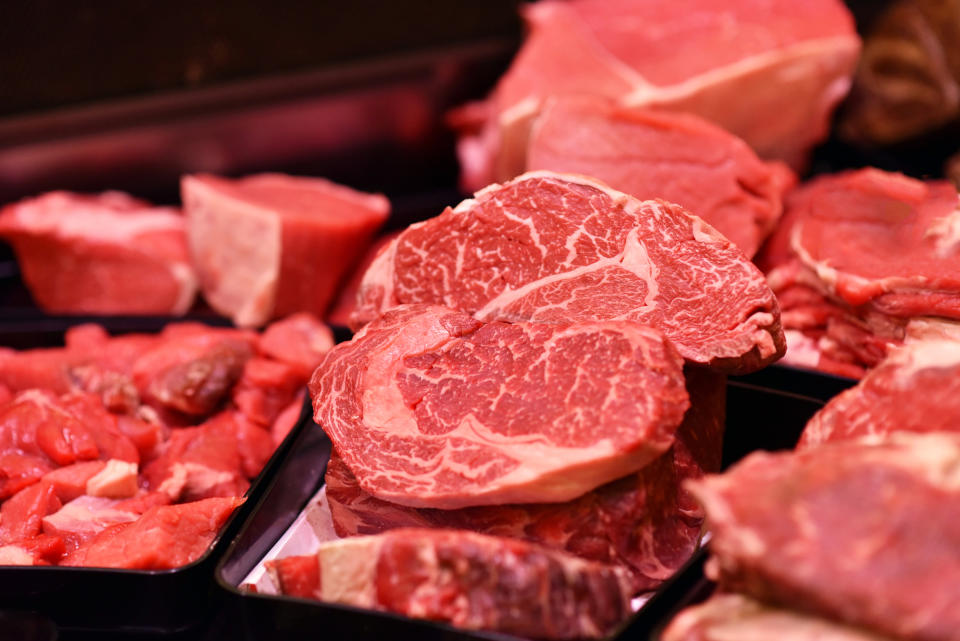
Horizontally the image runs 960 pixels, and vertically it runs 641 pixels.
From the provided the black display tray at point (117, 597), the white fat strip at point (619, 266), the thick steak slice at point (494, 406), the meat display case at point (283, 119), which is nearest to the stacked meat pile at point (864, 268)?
the meat display case at point (283, 119)

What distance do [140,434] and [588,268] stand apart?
3.78 ft

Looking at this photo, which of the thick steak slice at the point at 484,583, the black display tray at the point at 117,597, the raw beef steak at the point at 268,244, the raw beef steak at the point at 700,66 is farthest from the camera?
the raw beef steak at the point at 700,66

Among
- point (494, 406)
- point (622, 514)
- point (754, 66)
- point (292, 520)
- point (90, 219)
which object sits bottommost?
point (292, 520)

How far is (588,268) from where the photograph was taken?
1.78m

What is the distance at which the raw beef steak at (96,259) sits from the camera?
9.20 feet

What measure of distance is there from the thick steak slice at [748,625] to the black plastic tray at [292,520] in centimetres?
16

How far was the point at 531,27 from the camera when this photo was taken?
3.16 m

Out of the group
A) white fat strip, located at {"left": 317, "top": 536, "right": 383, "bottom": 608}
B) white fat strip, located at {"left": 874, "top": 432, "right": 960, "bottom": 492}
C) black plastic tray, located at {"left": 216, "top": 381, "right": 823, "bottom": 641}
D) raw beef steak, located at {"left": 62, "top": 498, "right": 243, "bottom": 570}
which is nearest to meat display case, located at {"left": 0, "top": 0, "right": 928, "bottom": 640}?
black plastic tray, located at {"left": 216, "top": 381, "right": 823, "bottom": 641}

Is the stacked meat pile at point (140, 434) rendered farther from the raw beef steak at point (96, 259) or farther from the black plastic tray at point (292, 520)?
the raw beef steak at point (96, 259)

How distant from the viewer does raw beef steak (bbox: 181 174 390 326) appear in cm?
262

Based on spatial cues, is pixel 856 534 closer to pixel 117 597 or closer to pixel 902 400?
pixel 902 400

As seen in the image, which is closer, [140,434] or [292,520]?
[292,520]

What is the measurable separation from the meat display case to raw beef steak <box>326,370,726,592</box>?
10.9 inches

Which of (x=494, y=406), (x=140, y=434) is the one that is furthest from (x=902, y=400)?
(x=140, y=434)
